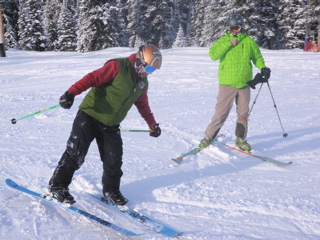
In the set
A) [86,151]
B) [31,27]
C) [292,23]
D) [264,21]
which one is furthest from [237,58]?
[31,27]

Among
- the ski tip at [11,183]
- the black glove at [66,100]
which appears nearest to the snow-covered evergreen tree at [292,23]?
the black glove at [66,100]

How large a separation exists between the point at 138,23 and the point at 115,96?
40918 millimetres

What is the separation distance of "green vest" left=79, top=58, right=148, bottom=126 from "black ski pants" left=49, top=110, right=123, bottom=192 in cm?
8

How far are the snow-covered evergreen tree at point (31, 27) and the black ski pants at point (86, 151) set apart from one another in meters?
33.7

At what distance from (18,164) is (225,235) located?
9.07 feet

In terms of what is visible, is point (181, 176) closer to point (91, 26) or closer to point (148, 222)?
point (148, 222)

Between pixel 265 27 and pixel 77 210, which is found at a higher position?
pixel 265 27

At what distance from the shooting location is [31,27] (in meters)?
32.3

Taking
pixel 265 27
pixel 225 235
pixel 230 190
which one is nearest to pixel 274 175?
pixel 230 190

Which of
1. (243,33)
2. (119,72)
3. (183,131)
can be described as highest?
(243,33)

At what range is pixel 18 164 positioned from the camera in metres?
3.83

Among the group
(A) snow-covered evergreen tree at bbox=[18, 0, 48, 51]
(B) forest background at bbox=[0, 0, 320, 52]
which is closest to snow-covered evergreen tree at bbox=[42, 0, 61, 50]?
(B) forest background at bbox=[0, 0, 320, 52]

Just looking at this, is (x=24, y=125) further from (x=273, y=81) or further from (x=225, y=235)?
(x=273, y=81)

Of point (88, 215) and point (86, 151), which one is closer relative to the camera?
point (88, 215)
